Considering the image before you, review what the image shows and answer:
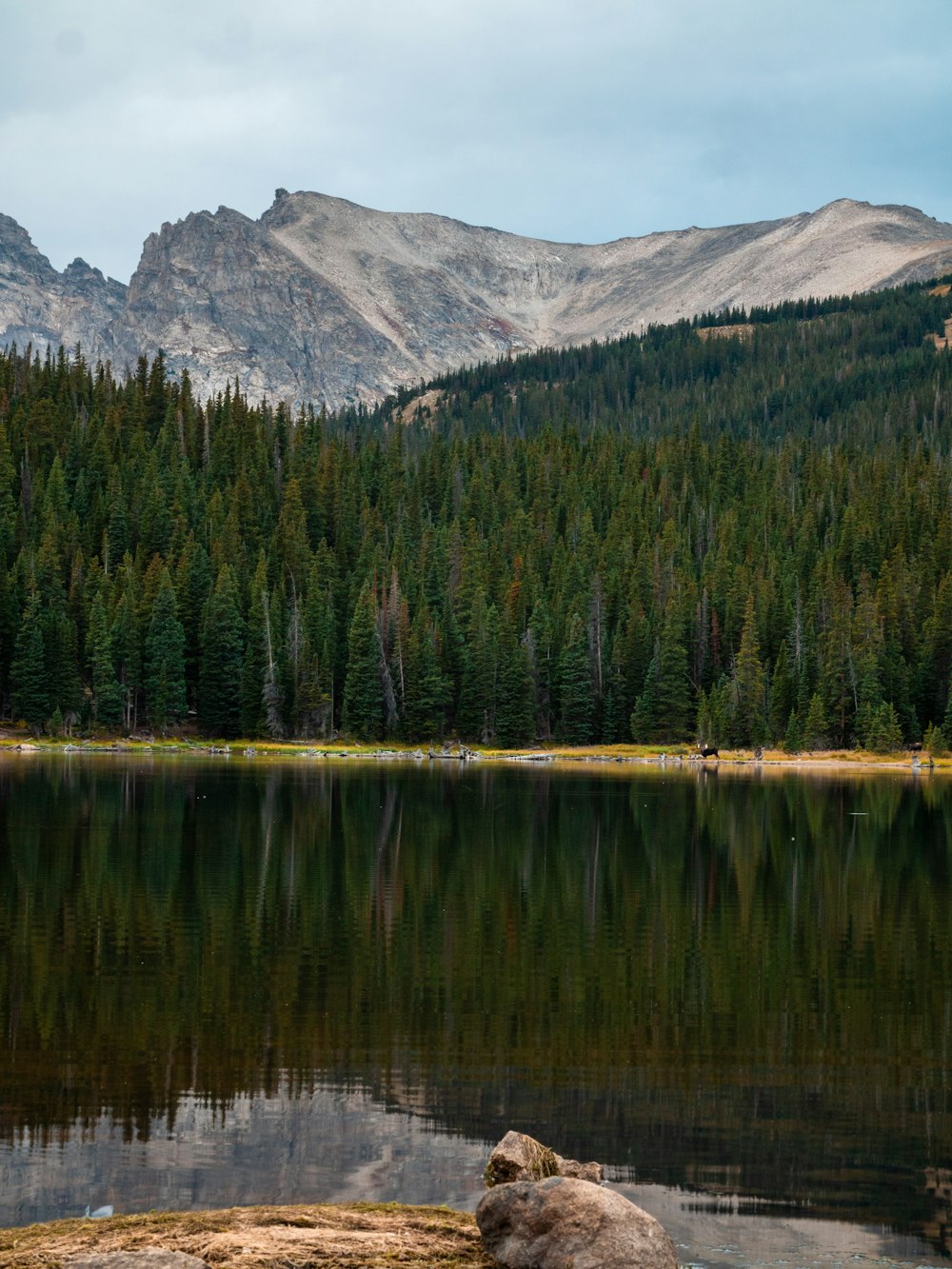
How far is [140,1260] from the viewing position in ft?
37.3

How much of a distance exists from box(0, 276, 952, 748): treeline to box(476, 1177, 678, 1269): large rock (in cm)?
11563

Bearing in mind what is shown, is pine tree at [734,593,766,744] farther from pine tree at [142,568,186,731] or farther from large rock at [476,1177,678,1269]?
large rock at [476,1177,678,1269]

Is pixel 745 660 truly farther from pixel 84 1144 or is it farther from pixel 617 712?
pixel 84 1144

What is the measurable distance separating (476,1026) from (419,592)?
426ft

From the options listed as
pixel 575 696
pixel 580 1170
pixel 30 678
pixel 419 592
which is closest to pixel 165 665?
pixel 30 678

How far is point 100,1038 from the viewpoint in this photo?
2055 centimetres

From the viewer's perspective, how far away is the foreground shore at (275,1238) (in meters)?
12.3

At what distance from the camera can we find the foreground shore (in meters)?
12.3

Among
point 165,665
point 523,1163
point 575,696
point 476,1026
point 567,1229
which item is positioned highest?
point 165,665

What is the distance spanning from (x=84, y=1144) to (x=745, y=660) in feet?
398

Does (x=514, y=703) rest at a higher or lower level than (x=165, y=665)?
lower

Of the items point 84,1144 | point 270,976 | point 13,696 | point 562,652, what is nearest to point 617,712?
point 562,652

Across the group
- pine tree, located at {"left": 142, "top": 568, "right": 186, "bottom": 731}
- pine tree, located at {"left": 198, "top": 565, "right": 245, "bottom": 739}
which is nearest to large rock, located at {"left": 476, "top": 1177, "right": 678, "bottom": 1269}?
pine tree, located at {"left": 142, "top": 568, "right": 186, "bottom": 731}

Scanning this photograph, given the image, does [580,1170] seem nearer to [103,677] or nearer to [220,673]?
[103,677]
